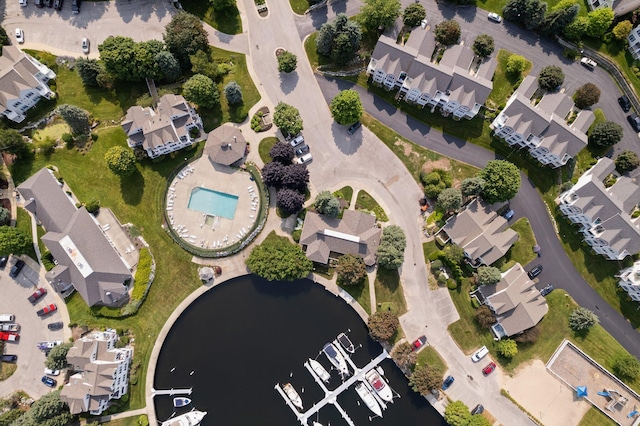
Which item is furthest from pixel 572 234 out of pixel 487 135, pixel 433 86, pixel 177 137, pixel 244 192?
pixel 177 137

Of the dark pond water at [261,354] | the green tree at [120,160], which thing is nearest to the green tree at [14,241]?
the green tree at [120,160]

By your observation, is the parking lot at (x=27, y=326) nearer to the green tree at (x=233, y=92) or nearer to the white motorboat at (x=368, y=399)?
the green tree at (x=233, y=92)

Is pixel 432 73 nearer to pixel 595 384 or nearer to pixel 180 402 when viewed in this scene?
pixel 595 384

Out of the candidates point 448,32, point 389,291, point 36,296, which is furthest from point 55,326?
point 448,32

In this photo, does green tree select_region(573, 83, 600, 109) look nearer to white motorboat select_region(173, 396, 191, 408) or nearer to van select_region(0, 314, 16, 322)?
white motorboat select_region(173, 396, 191, 408)

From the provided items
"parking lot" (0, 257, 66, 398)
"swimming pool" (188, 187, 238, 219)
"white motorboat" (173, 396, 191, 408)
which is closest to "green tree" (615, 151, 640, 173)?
"swimming pool" (188, 187, 238, 219)

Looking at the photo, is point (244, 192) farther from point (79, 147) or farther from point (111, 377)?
point (111, 377)

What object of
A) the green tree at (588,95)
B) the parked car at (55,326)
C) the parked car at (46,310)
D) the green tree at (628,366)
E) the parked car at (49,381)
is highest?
the green tree at (588,95)
